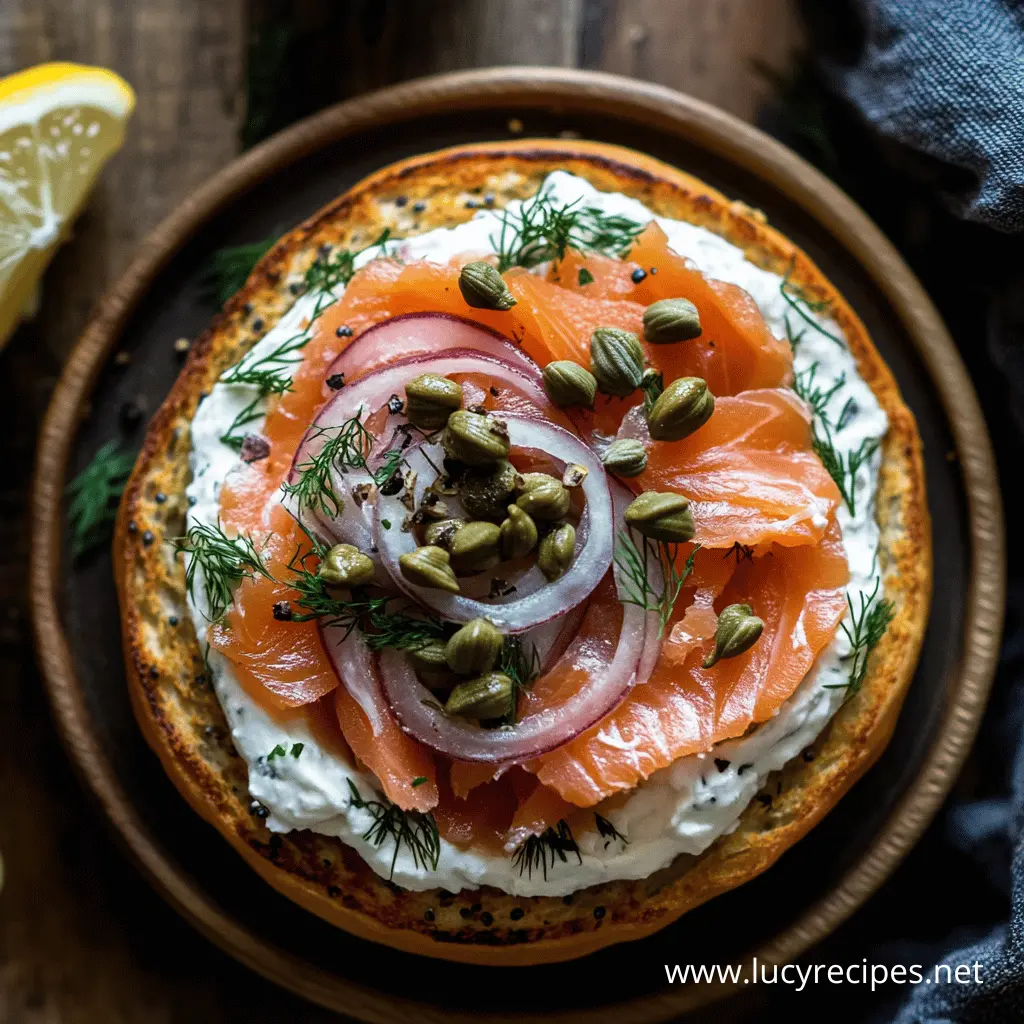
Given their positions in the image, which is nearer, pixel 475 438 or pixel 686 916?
pixel 475 438

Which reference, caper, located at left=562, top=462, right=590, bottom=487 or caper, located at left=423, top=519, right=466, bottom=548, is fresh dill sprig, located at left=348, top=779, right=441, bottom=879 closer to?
caper, located at left=423, top=519, right=466, bottom=548

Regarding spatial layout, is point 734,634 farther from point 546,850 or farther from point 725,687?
point 546,850

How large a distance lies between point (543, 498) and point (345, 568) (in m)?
Answer: 0.52

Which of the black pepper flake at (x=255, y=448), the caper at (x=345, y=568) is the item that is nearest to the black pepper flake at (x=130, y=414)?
the black pepper flake at (x=255, y=448)

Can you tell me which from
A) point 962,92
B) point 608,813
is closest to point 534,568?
point 608,813

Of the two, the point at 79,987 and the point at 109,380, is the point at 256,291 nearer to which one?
the point at 109,380

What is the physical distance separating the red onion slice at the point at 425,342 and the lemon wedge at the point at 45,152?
1.50 m

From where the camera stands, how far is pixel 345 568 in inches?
112

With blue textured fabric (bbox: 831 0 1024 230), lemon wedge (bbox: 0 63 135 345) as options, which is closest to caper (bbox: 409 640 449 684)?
lemon wedge (bbox: 0 63 135 345)

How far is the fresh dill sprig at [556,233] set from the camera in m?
3.33

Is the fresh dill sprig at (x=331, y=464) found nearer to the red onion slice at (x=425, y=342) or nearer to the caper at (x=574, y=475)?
the red onion slice at (x=425, y=342)

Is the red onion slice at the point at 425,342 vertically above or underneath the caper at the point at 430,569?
above

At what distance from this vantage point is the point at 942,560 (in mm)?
3936

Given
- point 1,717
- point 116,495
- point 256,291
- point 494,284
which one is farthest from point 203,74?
point 1,717
